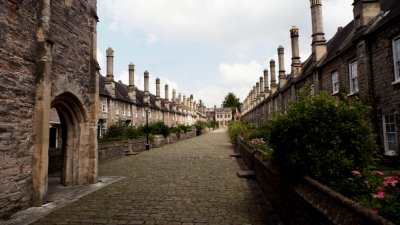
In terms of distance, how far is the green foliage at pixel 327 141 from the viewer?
5.14 meters

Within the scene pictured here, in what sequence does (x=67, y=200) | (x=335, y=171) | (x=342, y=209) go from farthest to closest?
(x=67, y=200), (x=335, y=171), (x=342, y=209)

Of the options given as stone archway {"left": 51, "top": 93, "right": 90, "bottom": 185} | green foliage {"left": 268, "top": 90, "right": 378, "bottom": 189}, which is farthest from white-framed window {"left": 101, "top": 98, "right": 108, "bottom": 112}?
green foliage {"left": 268, "top": 90, "right": 378, "bottom": 189}

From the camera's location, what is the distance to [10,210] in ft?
23.1

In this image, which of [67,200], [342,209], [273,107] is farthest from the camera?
[273,107]

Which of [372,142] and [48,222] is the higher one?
[372,142]

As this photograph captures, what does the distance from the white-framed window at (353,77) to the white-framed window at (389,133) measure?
113 inches

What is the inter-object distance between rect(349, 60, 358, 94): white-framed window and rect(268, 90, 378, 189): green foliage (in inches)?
433

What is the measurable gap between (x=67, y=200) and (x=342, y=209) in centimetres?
807

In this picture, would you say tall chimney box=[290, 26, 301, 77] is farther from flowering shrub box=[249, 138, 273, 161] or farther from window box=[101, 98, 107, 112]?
window box=[101, 98, 107, 112]

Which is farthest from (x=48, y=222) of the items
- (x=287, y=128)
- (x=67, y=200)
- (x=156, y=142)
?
(x=156, y=142)

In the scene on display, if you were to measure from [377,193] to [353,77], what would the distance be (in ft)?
43.4

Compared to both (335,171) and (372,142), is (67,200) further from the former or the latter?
(372,142)

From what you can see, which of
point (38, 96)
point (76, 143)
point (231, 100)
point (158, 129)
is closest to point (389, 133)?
point (76, 143)

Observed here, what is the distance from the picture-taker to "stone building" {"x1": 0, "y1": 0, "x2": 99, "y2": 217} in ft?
23.4
